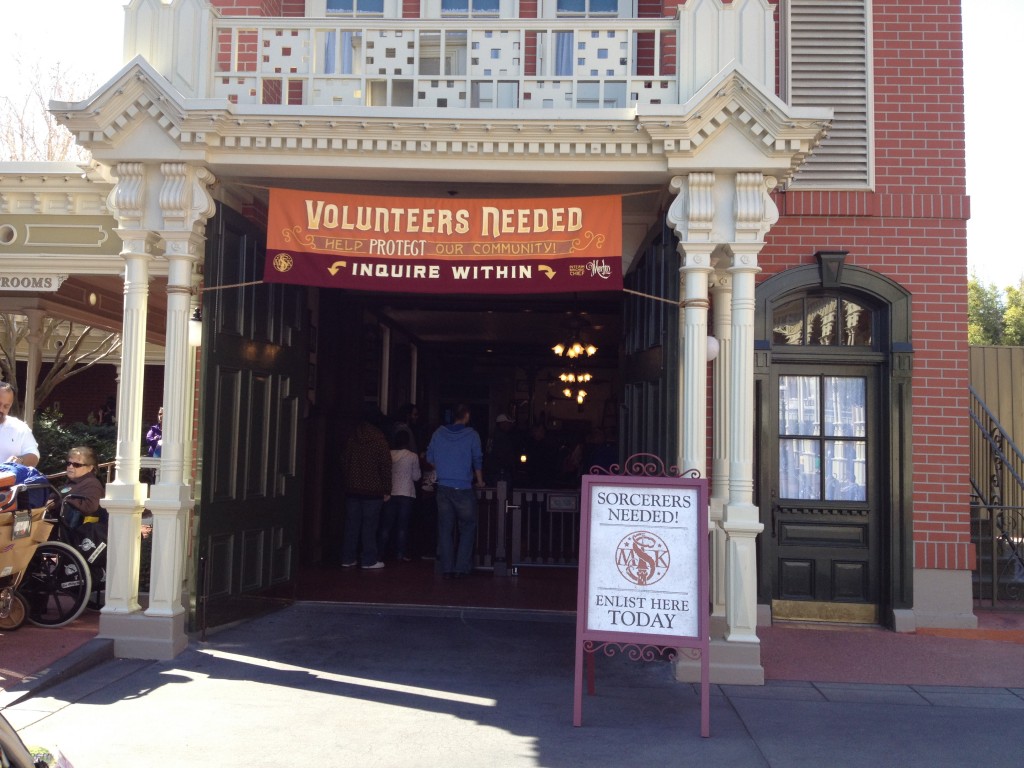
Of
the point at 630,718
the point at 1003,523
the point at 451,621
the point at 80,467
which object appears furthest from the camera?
the point at 1003,523

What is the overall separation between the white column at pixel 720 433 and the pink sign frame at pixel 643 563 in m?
1.16

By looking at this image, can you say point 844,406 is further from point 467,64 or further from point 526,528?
point 467,64

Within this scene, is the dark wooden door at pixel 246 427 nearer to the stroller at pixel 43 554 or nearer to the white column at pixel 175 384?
the white column at pixel 175 384

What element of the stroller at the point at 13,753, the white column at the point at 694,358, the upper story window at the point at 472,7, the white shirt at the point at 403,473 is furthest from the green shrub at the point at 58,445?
the stroller at the point at 13,753

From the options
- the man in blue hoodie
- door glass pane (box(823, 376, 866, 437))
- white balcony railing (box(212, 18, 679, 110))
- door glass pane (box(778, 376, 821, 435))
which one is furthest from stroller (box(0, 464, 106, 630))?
door glass pane (box(823, 376, 866, 437))

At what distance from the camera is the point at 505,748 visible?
5.11m

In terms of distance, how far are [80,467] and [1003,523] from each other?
8702 mm

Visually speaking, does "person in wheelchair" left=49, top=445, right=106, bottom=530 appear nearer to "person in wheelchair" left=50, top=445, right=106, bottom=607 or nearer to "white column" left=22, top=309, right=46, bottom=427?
"person in wheelchair" left=50, top=445, right=106, bottom=607

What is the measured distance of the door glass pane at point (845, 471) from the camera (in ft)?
28.1

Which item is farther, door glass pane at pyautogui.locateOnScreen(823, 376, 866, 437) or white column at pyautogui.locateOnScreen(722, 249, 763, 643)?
→ door glass pane at pyautogui.locateOnScreen(823, 376, 866, 437)

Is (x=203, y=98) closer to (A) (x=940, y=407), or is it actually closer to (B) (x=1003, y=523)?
(A) (x=940, y=407)

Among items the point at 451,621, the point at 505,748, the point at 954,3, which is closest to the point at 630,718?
the point at 505,748

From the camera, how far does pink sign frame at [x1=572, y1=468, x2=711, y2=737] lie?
18.7ft

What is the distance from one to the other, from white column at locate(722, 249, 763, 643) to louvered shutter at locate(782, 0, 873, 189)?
7.59 ft
